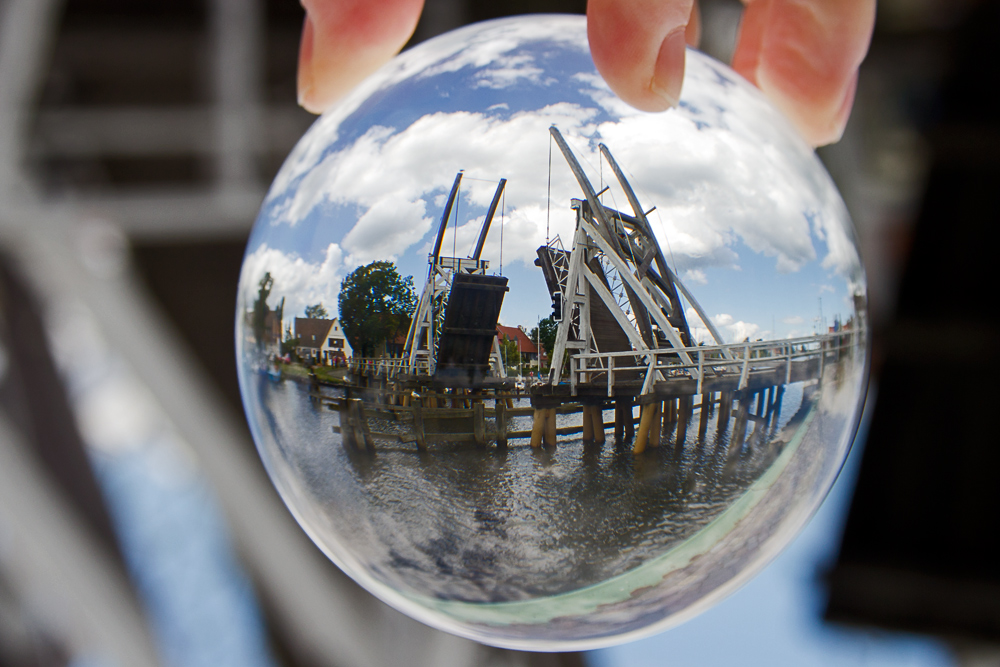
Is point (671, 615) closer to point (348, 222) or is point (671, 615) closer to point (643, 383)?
point (643, 383)

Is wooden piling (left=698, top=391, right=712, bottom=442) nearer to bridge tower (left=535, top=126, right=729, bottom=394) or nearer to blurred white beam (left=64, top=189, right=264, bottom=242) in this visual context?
bridge tower (left=535, top=126, right=729, bottom=394)

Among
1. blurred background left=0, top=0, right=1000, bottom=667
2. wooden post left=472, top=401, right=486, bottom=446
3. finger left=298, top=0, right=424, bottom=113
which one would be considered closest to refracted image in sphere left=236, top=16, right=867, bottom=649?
wooden post left=472, top=401, right=486, bottom=446

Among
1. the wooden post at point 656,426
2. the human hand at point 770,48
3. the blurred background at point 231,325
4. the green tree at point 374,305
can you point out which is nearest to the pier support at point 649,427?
the wooden post at point 656,426

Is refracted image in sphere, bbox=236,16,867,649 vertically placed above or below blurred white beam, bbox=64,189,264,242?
below

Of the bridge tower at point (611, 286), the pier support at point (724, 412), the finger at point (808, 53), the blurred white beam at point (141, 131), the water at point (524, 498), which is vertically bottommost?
the water at point (524, 498)

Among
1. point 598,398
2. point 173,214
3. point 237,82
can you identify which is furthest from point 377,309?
point 173,214

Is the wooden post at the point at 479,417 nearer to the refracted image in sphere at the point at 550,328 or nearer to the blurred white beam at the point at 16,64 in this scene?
the refracted image in sphere at the point at 550,328

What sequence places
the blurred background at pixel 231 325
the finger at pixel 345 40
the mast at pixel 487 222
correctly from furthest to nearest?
the blurred background at pixel 231 325 < the finger at pixel 345 40 < the mast at pixel 487 222
